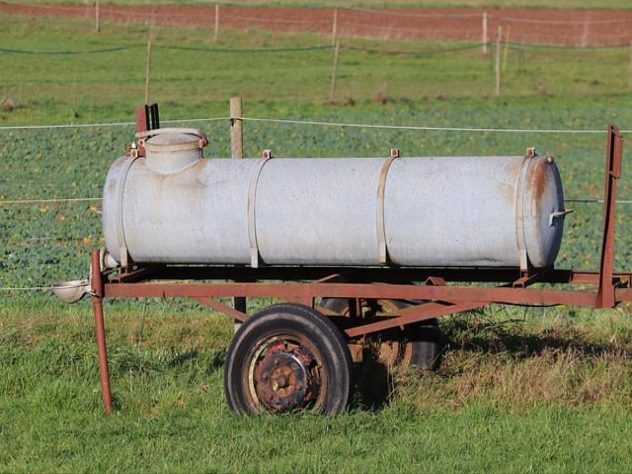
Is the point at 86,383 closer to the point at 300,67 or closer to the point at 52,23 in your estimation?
the point at 300,67

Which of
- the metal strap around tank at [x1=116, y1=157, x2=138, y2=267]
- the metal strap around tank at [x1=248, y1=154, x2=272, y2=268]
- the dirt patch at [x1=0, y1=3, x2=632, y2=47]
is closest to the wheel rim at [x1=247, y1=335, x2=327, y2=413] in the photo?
the metal strap around tank at [x1=248, y1=154, x2=272, y2=268]

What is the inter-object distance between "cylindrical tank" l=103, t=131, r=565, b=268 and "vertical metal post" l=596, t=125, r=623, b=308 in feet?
0.95

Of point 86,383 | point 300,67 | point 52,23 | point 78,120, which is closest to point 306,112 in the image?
point 78,120

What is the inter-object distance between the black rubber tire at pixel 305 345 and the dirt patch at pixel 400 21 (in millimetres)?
37635

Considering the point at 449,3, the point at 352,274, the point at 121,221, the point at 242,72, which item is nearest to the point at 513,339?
the point at 352,274

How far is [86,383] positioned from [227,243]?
1477 mm

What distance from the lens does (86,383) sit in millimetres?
8305

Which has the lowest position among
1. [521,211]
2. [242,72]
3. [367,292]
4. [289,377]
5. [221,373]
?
[221,373]

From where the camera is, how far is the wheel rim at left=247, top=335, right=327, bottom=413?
23.9 feet

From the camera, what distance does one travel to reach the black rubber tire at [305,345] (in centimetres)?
723

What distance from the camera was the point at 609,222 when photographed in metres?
7.20

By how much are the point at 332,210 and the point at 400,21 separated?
43685 millimetres

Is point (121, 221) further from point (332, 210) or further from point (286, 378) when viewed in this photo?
point (286, 378)

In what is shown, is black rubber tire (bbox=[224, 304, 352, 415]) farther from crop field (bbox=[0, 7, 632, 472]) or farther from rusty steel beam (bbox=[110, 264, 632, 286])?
rusty steel beam (bbox=[110, 264, 632, 286])
